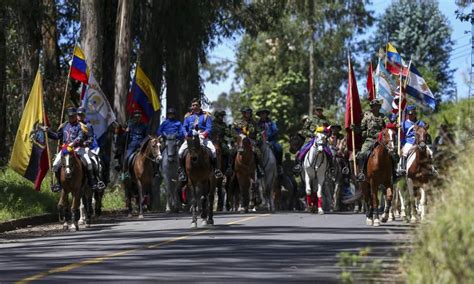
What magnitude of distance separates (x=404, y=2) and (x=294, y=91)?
1143cm

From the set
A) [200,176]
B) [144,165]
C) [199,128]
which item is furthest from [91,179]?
[144,165]

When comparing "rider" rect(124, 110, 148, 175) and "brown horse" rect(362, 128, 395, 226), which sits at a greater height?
"rider" rect(124, 110, 148, 175)

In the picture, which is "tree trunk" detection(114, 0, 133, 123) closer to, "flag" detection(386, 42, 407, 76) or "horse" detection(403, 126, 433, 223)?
"flag" detection(386, 42, 407, 76)

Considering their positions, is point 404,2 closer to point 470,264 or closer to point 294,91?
point 294,91

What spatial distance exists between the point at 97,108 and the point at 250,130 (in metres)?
4.09

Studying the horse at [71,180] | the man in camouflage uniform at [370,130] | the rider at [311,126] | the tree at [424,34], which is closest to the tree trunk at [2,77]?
the rider at [311,126]

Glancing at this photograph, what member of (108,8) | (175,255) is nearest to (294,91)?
(108,8)

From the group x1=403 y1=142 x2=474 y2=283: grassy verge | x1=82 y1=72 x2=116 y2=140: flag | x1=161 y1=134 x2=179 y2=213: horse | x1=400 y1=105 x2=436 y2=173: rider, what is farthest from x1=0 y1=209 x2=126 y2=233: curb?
x1=403 y1=142 x2=474 y2=283: grassy verge

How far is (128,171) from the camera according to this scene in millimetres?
34188

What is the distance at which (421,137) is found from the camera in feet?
90.0

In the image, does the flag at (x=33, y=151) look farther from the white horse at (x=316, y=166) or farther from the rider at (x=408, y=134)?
the rider at (x=408, y=134)

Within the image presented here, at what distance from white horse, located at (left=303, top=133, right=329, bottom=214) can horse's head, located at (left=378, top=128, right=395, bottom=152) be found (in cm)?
656

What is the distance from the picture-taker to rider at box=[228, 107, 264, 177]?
1339 inches

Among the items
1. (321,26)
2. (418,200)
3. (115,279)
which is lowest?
(115,279)
